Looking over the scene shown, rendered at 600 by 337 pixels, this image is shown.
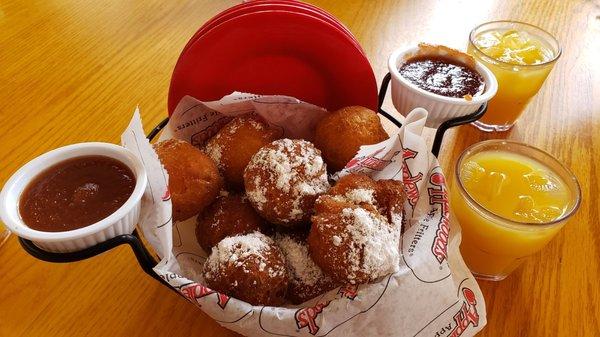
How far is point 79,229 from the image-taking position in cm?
64

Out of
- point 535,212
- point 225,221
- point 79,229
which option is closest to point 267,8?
point 225,221

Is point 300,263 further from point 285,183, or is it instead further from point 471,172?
point 471,172

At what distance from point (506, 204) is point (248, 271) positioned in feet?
1.69

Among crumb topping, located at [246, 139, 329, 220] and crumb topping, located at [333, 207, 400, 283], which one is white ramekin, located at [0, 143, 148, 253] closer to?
crumb topping, located at [246, 139, 329, 220]

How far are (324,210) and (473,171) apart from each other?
38cm

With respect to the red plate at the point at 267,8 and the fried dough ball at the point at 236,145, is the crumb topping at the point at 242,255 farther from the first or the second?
the red plate at the point at 267,8

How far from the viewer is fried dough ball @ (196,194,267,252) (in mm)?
802

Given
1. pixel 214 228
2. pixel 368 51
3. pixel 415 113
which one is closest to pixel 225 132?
pixel 214 228

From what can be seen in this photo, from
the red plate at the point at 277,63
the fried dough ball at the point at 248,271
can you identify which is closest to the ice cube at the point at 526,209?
the red plate at the point at 277,63

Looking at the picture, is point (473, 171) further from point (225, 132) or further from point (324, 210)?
point (225, 132)

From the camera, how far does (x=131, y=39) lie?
4.75ft

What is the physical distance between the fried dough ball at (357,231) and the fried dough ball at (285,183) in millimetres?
35

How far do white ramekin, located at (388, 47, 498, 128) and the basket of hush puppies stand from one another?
0.12 m

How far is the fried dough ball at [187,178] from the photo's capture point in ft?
2.60
